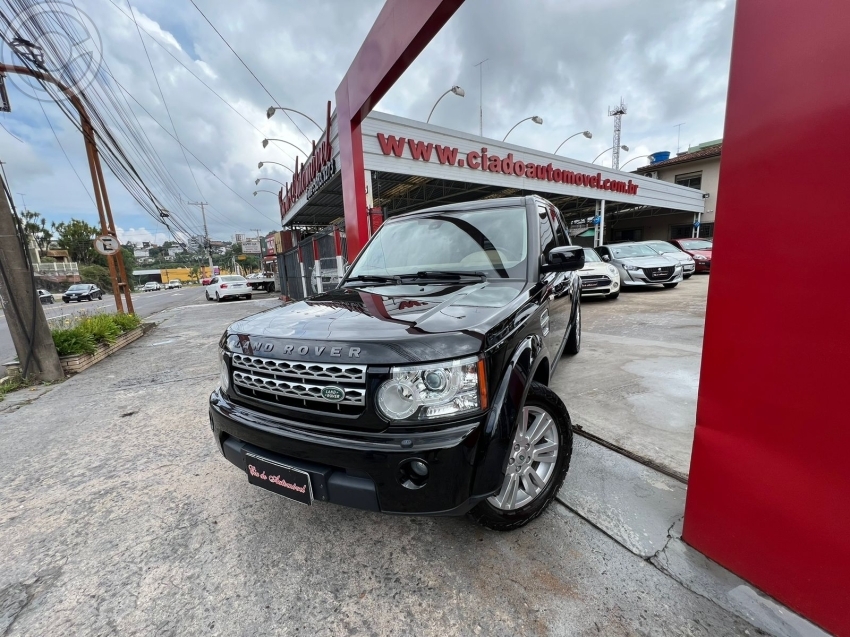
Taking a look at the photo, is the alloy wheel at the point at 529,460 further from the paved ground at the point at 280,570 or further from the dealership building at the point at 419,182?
the dealership building at the point at 419,182

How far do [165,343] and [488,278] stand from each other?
8.22 m

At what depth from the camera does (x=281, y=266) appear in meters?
18.5

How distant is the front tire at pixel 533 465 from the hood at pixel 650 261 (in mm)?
10007

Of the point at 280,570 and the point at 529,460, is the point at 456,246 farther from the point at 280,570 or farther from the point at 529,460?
the point at 280,570

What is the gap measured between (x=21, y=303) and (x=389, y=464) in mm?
6527

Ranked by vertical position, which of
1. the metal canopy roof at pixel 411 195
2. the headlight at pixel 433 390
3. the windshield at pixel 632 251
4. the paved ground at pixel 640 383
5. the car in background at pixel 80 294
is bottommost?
the car in background at pixel 80 294

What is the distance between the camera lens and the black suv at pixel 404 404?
4.68 feet

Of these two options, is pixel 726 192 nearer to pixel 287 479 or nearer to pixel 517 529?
pixel 517 529

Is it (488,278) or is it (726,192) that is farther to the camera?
(488,278)

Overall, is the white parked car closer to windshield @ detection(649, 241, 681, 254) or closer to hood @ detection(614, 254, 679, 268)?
hood @ detection(614, 254, 679, 268)

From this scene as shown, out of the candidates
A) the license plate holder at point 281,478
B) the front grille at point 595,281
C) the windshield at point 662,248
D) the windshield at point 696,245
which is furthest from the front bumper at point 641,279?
the license plate holder at point 281,478

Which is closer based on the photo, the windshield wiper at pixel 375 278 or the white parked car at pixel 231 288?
the windshield wiper at pixel 375 278

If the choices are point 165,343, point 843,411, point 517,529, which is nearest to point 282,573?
point 517,529

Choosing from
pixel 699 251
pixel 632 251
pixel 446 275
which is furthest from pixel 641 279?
pixel 446 275
